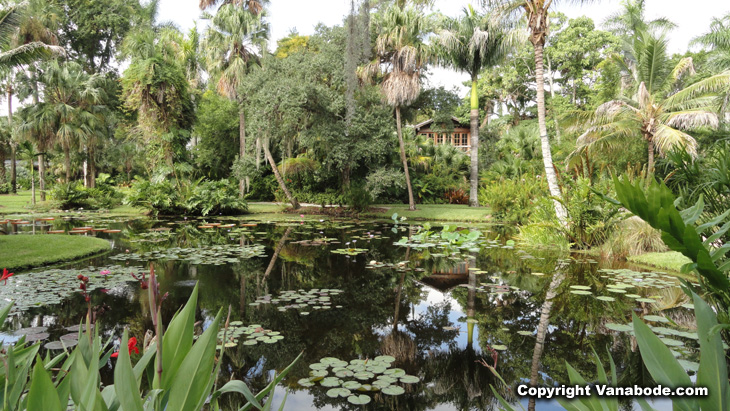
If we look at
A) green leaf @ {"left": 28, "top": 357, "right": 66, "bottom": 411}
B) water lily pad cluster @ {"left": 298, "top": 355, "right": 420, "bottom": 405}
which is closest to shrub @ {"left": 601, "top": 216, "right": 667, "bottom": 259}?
water lily pad cluster @ {"left": 298, "top": 355, "right": 420, "bottom": 405}

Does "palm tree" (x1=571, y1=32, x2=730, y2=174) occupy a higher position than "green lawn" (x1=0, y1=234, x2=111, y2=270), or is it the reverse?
"palm tree" (x1=571, y1=32, x2=730, y2=174)

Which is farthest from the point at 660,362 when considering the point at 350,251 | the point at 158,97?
the point at 158,97

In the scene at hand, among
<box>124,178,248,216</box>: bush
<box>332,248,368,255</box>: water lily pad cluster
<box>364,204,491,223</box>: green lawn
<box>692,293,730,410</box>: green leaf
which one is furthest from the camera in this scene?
<box>364,204,491,223</box>: green lawn

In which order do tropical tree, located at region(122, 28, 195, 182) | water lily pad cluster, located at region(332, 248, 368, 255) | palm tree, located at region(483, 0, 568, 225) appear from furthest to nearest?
tropical tree, located at region(122, 28, 195, 182)
palm tree, located at region(483, 0, 568, 225)
water lily pad cluster, located at region(332, 248, 368, 255)

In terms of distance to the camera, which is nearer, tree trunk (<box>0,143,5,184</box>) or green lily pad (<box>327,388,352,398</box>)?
green lily pad (<box>327,388,352,398</box>)

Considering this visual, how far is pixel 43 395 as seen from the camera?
964 mm

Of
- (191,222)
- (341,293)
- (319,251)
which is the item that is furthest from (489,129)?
(341,293)

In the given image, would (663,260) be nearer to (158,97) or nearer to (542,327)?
(542,327)

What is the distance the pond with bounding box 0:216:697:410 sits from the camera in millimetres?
3146

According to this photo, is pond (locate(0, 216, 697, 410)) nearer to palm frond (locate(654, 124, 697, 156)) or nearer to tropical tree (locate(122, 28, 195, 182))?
palm frond (locate(654, 124, 697, 156))

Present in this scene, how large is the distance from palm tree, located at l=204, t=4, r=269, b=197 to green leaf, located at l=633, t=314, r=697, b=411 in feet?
66.4

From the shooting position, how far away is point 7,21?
447 inches

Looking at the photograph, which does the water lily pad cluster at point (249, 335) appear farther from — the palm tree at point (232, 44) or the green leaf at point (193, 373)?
the palm tree at point (232, 44)

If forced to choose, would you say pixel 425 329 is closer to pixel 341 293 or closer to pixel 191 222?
pixel 341 293
